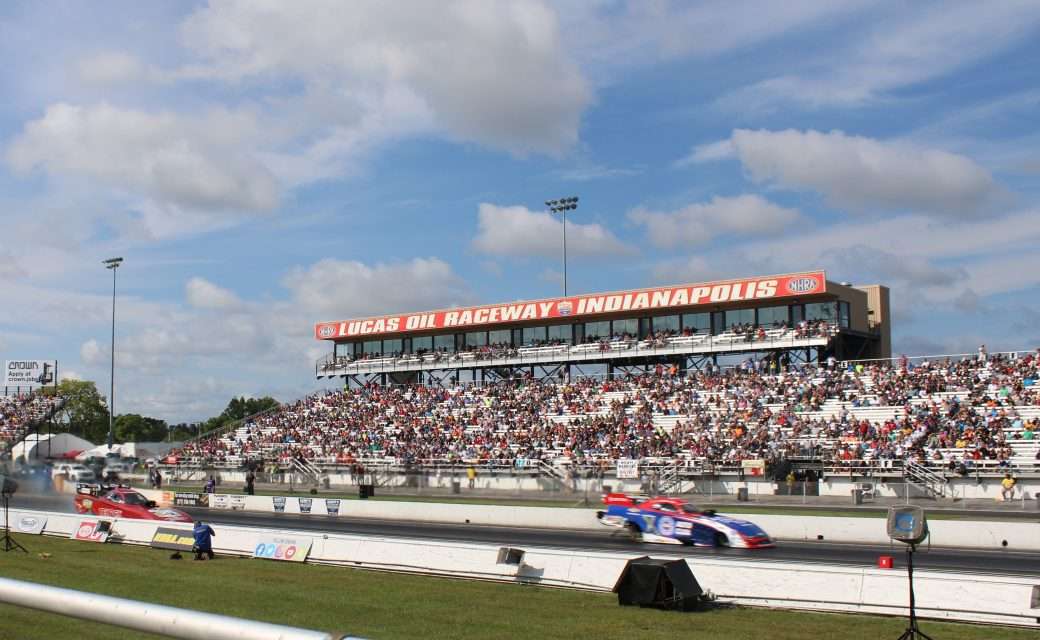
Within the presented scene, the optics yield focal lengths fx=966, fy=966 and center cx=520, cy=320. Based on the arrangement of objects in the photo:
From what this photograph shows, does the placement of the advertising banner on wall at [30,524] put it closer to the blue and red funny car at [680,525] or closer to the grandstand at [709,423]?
the blue and red funny car at [680,525]

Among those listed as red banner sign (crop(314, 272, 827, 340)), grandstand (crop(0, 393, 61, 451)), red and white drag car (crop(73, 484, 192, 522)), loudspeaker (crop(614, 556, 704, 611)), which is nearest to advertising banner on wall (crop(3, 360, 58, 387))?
grandstand (crop(0, 393, 61, 451))

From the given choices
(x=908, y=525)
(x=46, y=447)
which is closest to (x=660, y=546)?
(x=908, y=525)

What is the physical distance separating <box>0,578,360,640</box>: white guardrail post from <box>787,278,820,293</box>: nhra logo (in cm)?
5207

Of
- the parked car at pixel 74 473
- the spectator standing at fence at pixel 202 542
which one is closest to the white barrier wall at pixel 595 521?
the parked car at pixel 74 473

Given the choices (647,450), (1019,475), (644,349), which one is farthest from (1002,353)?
(644,349)

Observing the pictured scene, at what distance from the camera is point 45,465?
58.1m

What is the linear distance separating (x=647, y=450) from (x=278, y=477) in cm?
2381

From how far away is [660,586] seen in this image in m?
15.1

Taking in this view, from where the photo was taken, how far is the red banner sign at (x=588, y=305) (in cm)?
5459

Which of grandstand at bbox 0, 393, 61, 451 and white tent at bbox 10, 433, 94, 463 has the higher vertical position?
grandstand at bbox 0, 393, 61, 451

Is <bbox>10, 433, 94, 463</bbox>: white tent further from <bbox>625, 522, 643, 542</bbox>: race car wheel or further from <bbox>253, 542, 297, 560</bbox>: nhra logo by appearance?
<bbox>625, 522, 643, 542</bbox>: race car wheel

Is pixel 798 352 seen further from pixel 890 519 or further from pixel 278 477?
pixel 890 519

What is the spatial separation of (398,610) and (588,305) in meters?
48.1

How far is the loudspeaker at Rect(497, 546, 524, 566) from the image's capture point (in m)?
18.6
